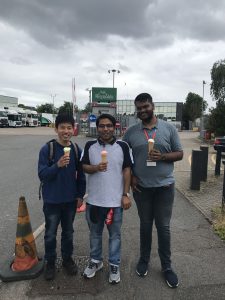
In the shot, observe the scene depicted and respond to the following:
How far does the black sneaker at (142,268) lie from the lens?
4242 millimetres

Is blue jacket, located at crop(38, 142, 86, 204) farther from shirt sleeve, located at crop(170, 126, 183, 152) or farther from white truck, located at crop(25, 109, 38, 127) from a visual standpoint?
white truck, located at crop(25, 109, 38, 127)

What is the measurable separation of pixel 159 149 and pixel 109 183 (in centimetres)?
64

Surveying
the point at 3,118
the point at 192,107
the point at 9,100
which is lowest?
the point at 3,118

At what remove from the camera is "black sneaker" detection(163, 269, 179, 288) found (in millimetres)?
3992

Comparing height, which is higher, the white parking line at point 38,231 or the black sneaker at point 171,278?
the black sneaker at point 171,278

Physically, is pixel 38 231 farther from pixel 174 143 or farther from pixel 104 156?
pixel 174 143

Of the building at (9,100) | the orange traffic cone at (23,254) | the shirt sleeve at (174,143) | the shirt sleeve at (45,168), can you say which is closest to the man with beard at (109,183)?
the shirt sleeve at (45,168)

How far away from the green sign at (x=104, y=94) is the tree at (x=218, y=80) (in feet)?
34.6

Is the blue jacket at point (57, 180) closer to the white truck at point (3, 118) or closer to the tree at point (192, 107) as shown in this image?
the white truck at point (3, 118)

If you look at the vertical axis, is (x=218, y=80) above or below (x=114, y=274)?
above

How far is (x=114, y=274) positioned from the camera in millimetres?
4090

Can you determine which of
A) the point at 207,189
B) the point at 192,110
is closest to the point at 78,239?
the point at 207,189

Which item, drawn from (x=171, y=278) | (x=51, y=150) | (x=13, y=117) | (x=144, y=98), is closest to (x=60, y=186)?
(x=51, y=150)

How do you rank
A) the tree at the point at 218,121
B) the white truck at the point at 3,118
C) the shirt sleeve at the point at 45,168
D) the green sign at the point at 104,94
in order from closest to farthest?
the shirt sleeve at the point at 45,168 → the tree at the point at 218,121 → the green sign at the point at 104,94 → the white truck at the point at 3,118
